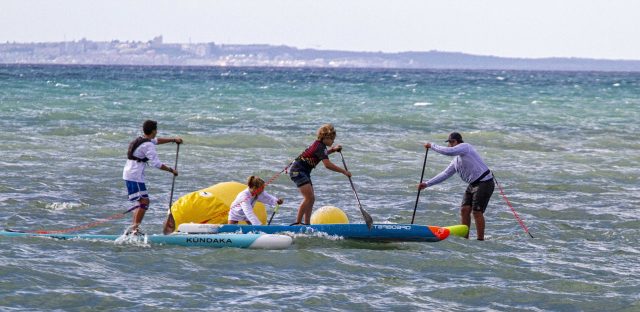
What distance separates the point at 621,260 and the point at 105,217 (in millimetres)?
7987

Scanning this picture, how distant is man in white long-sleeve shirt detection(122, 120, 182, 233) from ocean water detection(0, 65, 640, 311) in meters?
0.72

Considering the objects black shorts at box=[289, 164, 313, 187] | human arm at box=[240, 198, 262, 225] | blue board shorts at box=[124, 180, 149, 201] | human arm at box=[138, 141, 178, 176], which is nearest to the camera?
human arm at box=[138, 141, 178, 176]

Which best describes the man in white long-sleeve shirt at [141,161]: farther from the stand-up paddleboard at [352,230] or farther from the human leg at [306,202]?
the human leg at [306,202]

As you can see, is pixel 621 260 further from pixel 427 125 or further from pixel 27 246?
→ pixel 427 125

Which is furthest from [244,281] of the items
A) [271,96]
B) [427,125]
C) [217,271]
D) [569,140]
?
[271,96]

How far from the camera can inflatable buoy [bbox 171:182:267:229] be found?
15.0 meters

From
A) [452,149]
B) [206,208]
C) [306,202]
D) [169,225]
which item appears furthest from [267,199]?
[452,149]

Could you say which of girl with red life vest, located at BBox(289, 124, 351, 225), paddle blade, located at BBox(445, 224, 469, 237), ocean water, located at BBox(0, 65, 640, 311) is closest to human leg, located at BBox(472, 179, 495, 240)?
paddle blade, located at BBox(445, 224, 469, 237)

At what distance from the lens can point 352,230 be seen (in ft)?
48.5

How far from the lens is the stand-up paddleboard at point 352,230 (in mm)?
14586

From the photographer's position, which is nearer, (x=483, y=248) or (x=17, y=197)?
(x=483, y=248)

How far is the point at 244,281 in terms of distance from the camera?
12406 millimetres

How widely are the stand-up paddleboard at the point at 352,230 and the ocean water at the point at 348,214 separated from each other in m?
0.13

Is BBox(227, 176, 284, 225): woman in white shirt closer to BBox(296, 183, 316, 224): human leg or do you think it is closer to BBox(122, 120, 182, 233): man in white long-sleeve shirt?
BBox(296, 183, 316, 224): human leg
